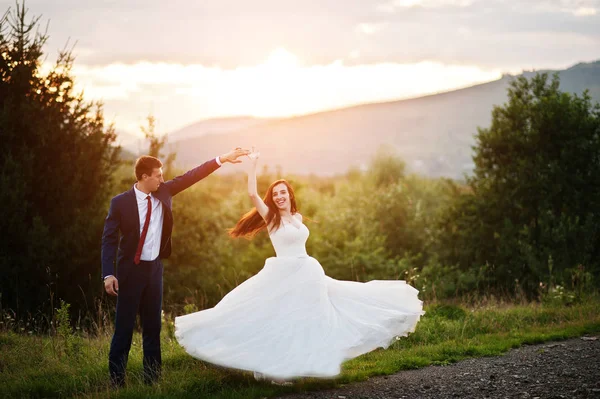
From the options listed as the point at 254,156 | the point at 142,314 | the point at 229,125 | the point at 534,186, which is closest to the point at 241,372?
the point at 142,314

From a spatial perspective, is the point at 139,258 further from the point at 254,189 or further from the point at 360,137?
the point at 360,137

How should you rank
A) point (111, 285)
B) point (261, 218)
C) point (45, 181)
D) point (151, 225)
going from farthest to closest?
1. point (45, 181)
2. point (261, 218)
3. point (151, 225)
4. point (111, 285)

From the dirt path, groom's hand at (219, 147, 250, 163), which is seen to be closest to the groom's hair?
groom's hand at (219, 147, 250, 163)

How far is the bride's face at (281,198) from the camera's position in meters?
6.76

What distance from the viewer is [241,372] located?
646 cm

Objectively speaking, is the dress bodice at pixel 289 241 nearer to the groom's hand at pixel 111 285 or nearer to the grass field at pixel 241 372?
the grass field at pixel 241 372

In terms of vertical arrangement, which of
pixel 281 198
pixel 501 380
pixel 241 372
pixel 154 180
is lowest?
pixel 501 380

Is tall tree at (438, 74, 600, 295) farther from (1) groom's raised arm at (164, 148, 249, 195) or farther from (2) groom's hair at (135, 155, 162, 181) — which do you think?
(2) groom's hair at (135, 155, 162, 181)

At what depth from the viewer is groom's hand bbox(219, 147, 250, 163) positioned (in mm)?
6742

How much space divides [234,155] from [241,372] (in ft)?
8.62

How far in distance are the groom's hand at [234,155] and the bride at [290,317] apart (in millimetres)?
197

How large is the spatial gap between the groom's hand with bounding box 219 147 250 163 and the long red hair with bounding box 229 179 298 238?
0.53 m

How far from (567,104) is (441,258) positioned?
728 centimetres

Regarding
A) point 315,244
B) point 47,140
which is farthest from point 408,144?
point 47,140
